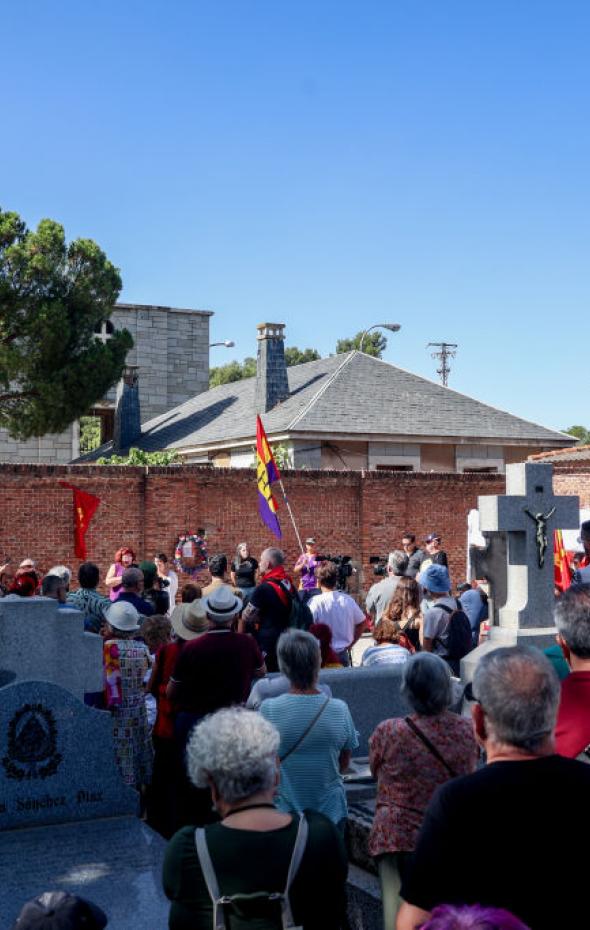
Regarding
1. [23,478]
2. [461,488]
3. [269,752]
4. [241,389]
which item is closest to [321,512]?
[461,488]

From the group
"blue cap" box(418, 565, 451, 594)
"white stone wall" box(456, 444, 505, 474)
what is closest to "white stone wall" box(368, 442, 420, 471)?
"white stone wall" box(456, 444, 505, 474)

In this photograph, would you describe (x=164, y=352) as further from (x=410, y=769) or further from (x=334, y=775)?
(x=410, y=769)

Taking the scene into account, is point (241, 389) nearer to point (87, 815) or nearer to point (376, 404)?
point (376, 404)

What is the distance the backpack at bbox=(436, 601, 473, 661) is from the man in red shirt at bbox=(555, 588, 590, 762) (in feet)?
14.9

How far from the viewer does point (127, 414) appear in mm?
35875

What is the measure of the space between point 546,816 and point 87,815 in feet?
15.5

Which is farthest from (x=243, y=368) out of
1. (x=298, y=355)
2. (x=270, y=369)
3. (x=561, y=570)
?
(x=561, y=570)

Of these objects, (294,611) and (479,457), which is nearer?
(294,611)

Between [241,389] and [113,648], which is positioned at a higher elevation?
[241,389]

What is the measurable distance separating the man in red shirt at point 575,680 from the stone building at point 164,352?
4078cm

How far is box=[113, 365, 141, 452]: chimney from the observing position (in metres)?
35.8

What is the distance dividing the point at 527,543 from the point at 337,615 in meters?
1.84

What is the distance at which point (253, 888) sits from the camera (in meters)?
2.95

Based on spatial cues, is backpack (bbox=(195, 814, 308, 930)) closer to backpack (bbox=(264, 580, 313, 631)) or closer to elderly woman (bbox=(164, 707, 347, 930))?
elderly woman (bbox=(164, 707, 347, 930))
